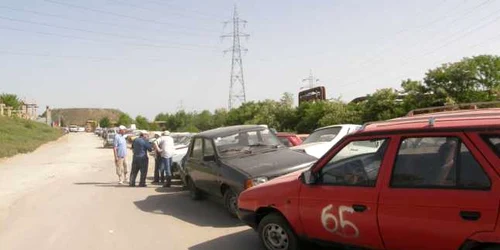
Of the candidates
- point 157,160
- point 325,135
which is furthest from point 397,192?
point 157,160

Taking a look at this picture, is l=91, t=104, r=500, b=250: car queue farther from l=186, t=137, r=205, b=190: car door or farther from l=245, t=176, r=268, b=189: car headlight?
l=186, t=137, r=205, b=190: car door

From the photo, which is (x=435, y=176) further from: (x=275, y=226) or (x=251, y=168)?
(x=251, y=168)

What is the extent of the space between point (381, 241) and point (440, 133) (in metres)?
1.25

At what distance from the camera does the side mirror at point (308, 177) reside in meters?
5.67

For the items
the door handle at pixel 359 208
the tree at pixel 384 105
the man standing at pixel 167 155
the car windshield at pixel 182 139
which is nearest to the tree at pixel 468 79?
the tree at pixel 384 105

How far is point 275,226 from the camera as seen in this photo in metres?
6.23

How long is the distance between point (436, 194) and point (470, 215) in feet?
1.16

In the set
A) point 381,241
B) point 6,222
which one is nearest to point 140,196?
point 6,222

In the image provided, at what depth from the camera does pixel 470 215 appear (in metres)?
4.29

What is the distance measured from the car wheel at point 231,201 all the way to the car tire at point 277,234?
2540 mm

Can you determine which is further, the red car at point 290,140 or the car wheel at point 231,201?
the red car at point 290,140

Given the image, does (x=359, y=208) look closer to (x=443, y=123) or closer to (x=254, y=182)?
(x=443, y=123)

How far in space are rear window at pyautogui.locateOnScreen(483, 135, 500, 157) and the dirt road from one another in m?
3.65

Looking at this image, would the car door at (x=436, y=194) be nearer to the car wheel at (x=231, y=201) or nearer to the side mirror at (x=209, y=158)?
the car wheel at (x=231, y=201)
